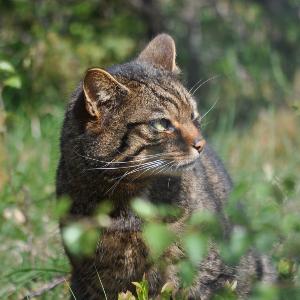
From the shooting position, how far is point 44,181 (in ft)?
18.4

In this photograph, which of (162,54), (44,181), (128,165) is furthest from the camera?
(44,181)

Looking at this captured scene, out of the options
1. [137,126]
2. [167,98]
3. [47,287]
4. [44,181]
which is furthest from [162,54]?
[44,181]

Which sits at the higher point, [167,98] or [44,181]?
[167,98]

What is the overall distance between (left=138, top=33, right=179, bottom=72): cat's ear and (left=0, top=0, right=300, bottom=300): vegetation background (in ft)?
3.37

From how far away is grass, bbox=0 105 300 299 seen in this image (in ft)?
13.6

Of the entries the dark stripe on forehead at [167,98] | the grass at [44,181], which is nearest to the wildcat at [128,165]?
the dark stripe on forehead at [167,98]

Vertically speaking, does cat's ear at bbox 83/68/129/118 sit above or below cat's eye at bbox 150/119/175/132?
above

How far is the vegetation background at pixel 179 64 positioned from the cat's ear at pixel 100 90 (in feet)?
4.28

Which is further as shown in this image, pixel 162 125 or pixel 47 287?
pixel 47 287

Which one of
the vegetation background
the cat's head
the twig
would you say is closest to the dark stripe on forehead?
the cat's head

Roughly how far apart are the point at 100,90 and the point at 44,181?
7.61 ft

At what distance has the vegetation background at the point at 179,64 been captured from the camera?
539cm

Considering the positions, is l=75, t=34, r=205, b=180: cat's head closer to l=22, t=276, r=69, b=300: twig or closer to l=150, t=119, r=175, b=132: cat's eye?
l=150, t=119, r=175, b=132: cat's eye

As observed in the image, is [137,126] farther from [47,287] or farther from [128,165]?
[47,287]
